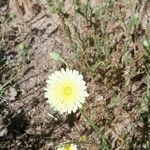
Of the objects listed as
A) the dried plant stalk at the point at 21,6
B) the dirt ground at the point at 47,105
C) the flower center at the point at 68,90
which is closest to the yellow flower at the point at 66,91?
the flower center at the point at 68,90

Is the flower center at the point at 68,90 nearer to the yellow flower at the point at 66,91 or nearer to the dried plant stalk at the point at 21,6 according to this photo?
the yellow flower at the point at 66,91

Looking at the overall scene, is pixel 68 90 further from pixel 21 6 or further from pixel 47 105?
pixel 21 6

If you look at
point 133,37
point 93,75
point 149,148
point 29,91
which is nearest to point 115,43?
point 133,37

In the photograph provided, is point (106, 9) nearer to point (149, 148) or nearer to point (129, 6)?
point (129, 6)

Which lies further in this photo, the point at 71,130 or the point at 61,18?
the point at 61,18

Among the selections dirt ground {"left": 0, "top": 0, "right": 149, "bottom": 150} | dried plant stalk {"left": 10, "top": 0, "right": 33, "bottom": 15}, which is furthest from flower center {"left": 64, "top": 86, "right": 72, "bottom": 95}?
dried plant stalk {"left": 10, "top": 0, "right": 33, "bottom": 15}

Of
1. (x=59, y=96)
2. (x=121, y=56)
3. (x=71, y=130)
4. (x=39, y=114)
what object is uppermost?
(x=121, y=56)

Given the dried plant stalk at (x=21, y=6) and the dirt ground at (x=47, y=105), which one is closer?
the dirt ground at (x=47, y=105)
